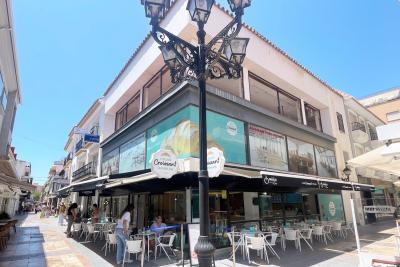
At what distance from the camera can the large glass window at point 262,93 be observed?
14.5 metres

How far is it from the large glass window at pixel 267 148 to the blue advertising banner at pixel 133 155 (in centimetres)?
559

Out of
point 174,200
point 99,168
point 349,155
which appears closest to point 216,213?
point 174,200

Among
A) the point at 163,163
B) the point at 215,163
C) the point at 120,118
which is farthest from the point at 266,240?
the point at 120,118

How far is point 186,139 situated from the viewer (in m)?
9.85

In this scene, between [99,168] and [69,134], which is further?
[69,134]

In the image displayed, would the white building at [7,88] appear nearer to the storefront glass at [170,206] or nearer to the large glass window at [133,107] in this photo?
the storefront glass at [170,206]

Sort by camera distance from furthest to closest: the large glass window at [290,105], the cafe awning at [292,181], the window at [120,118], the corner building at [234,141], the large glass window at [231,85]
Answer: the window at [120,118]
the large glass window at [290,105]
the large glass window at [231,85]
the corner building at [234,141]
the cafe awning at [292,181]

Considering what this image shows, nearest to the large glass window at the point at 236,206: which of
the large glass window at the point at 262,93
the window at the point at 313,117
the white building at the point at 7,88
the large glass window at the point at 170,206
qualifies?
the large glass window at the point at 170,206

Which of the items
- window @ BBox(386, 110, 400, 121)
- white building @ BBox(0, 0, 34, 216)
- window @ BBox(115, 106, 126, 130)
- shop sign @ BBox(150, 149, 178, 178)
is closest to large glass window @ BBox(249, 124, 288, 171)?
shop sign @ BBox(150, 149, 178, 178)

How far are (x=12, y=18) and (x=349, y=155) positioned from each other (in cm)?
2308

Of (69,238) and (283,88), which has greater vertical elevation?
(283,88)

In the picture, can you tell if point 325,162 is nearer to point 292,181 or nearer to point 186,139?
point 292,181

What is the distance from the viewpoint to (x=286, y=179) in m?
9.01

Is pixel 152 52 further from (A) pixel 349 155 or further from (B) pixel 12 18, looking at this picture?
(A) pixel 349 155
